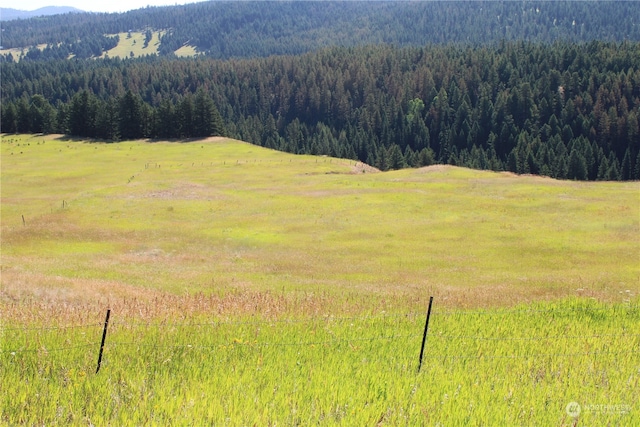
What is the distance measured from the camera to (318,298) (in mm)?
19094

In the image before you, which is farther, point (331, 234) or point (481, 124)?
point (481, 124)

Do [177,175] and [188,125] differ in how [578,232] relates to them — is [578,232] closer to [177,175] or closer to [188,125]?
[177,175]

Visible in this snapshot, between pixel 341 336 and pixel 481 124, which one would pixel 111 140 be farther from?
pixel 341 336

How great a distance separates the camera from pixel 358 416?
24.5 ft

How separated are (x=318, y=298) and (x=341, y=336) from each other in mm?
7185

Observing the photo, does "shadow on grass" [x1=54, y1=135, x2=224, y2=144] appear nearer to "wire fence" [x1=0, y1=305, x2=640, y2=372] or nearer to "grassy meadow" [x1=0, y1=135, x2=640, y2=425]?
"grassy meadow" [x1=0, y1=135, x2=640, y2=425]

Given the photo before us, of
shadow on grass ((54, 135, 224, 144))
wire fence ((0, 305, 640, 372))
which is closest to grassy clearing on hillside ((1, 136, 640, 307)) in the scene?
wire fence ((0, 305, 640, 372))

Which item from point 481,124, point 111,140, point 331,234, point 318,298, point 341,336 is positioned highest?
point 341,336

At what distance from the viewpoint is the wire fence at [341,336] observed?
10641 mm

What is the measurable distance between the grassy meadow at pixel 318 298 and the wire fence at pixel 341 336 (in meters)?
0.07

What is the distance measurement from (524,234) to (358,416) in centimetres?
4043

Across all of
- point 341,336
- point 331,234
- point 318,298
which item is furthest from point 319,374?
point 331,234

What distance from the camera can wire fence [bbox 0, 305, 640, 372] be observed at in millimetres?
10641

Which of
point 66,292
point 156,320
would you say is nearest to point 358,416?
point 156,320
